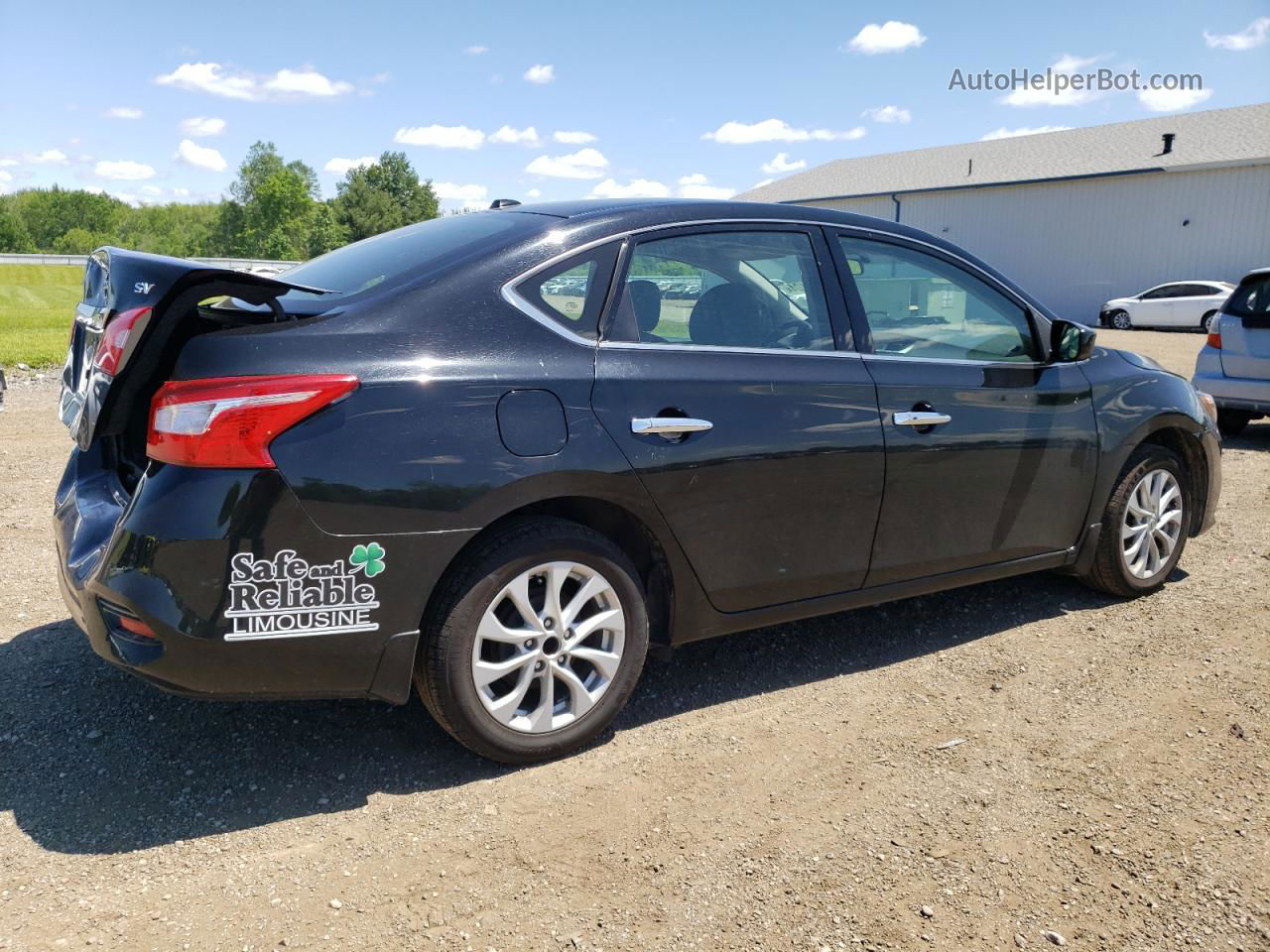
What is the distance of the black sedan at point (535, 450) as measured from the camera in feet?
8.86

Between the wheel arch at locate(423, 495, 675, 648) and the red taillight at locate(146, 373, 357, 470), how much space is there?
0.60 m

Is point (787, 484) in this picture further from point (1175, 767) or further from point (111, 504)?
point (111, 504)

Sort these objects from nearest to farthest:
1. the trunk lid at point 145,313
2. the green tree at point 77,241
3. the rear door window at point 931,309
Result: the trunk lid at point 145,313 < the rear door window at point 931,309 < the green tree at point 77,241

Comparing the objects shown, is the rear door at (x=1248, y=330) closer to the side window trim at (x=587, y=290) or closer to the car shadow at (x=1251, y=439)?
the car shadow at (x=1251, y=439)

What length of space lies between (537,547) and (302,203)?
11934cm

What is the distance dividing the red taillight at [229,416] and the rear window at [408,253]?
48 centimetres

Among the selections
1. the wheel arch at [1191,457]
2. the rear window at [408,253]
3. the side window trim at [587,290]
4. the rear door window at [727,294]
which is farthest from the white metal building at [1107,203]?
the side window trim at [587,290]

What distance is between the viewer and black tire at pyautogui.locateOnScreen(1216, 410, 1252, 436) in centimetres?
949

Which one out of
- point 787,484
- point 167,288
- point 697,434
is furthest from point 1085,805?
point 167,288

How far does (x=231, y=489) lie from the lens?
263 cm

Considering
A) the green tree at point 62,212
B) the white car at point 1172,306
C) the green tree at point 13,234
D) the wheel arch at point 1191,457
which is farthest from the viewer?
the green tree at point 62,212

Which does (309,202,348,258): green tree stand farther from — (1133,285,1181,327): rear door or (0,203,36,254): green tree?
(1133,285,1181,327): rear door

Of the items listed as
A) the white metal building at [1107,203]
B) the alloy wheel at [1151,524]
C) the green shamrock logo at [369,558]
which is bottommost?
the alloy wheel at [1151,524]

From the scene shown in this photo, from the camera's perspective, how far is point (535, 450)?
2.96 m
